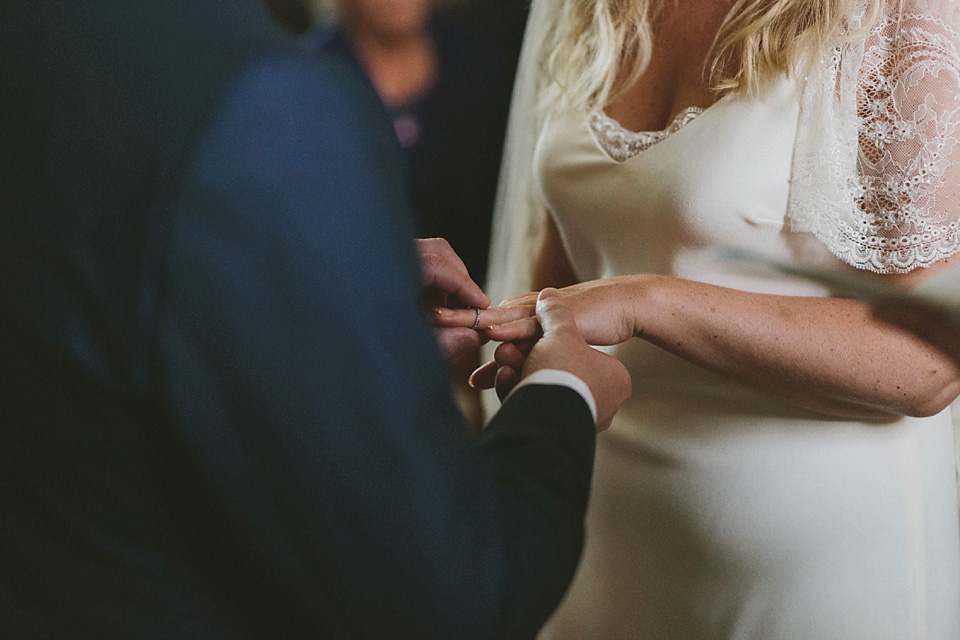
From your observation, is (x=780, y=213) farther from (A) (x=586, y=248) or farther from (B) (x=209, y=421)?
(B) (x=209, y=421)

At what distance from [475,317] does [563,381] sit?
12.0 inches

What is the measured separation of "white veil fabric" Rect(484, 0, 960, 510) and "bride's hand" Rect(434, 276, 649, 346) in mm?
253

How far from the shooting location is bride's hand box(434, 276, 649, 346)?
37.2 inches

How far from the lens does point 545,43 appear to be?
1.56 meters

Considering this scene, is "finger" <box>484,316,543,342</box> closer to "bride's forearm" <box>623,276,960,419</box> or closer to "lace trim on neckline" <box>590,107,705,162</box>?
"bride's forearm" <box>623,276,960,419</box>

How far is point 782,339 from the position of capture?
41.8 inches

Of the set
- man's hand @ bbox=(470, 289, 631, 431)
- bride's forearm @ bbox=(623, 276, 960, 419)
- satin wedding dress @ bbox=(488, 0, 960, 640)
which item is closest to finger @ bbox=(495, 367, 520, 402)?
man's hand @ bbox=(470, 289, 631, 431)

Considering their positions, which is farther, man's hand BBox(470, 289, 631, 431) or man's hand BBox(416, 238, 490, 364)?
man's hand BBox(416, 238, 490, 364)

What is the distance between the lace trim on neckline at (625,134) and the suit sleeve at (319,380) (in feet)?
2.52

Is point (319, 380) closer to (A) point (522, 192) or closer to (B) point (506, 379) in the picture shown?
(B) point (506, 379)

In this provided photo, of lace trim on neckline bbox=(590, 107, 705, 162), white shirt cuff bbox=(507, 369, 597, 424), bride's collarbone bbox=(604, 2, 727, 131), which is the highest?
bride's collarbone bbox=(604, 2, 727, 131)

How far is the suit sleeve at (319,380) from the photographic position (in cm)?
47

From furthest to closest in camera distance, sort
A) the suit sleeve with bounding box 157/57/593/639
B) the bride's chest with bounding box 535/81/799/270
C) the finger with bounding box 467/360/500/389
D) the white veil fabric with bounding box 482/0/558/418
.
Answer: the white veil fabric with bounding box 482/0/558/418, the bride's chest with bounding box 535/81/799/270, the finger with bounding box 467/360/500/389, the suit sleeve with bounding box 157/57/593/639

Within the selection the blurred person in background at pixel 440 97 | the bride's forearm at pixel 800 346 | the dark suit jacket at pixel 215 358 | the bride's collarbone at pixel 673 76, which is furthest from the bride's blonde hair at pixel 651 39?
the dark suit jacket at pixel 215 358
